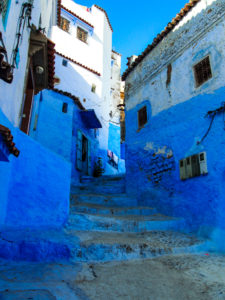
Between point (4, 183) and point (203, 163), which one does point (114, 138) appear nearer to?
point (203, 163)

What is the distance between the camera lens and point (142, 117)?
9.67 metres

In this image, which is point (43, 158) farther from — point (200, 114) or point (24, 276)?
point (200, 114)

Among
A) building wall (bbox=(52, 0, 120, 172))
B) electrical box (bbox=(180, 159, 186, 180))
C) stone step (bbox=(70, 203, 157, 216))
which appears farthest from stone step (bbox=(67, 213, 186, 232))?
building wall (bbox=(52, 0, 120, 172))

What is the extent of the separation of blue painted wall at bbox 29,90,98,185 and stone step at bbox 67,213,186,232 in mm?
6201

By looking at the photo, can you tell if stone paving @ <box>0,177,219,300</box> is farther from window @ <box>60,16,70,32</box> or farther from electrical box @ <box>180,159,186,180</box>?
window @ <box>60,16,70,32</box>

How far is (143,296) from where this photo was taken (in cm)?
305

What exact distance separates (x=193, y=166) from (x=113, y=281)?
4502 mm

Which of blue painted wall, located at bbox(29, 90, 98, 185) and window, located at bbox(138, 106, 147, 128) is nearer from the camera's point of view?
window, located at bbox(138, 106, 147, 128)

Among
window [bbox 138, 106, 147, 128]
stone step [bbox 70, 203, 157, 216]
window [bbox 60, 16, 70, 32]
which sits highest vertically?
window [bbox 60, 16, 70, 32]

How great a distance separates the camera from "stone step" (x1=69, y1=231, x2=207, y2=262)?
4.16m

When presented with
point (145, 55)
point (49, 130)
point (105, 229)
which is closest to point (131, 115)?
point (145, 55)

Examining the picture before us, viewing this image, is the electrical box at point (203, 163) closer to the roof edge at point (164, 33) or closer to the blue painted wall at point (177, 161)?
the blue painted wall at point (177, 161)

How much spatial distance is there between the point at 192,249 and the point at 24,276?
366 cm

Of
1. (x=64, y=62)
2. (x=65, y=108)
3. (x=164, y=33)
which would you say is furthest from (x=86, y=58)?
(x=164, y=33)
